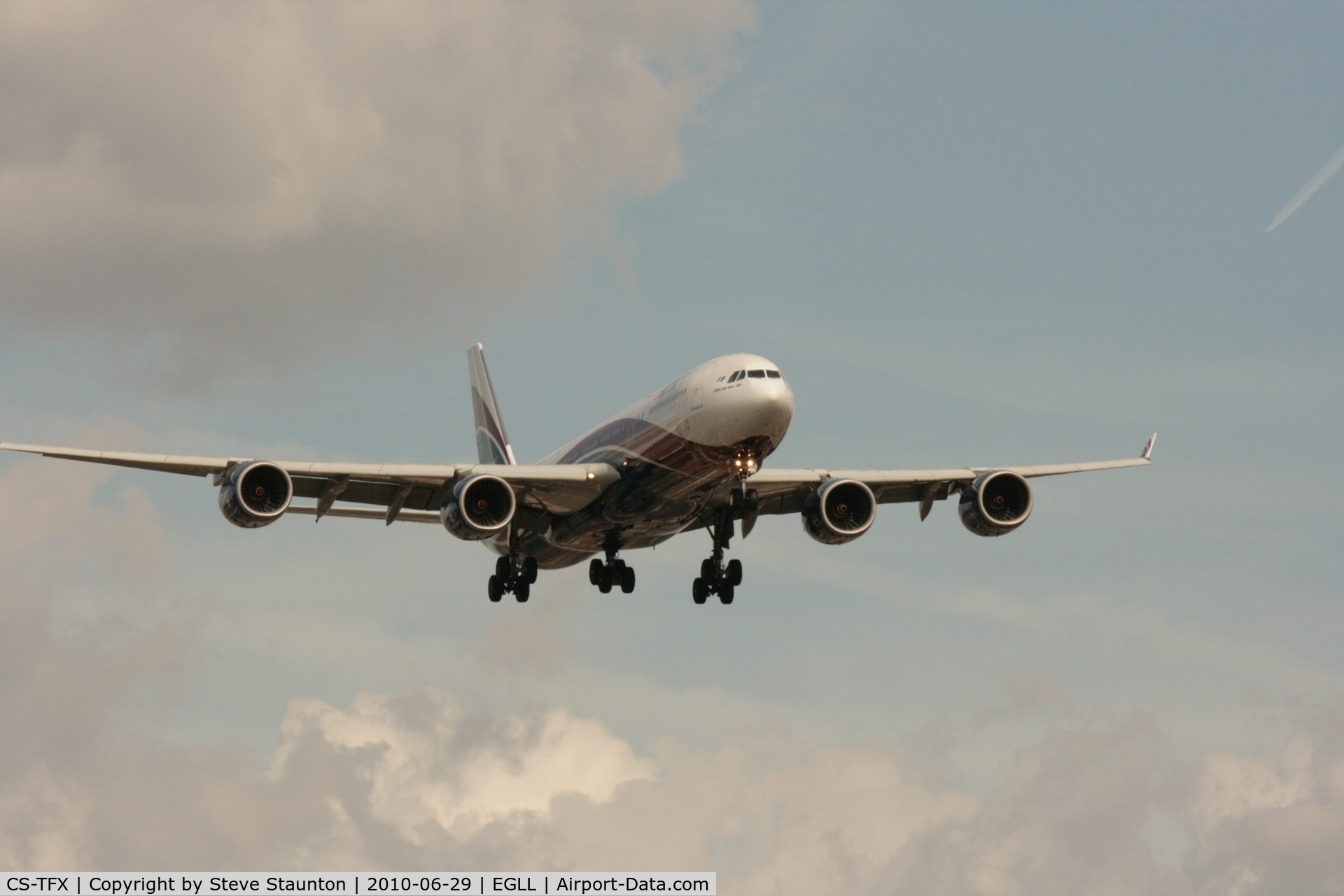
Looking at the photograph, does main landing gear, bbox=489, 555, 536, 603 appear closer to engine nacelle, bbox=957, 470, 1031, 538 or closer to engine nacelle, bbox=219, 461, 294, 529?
engine nacelle, bbox=219, 461, 294, 529

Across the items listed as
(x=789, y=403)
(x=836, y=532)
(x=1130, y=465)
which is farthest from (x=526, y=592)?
(x=1130, y=465)

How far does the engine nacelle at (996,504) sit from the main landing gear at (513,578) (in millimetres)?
14438

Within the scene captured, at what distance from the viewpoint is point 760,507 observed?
51.6m

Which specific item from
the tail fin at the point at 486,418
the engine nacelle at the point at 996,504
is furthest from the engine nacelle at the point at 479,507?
the tail fin at the point at 486,418

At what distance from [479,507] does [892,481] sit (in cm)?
1272

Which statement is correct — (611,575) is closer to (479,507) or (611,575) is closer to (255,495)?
(479,507)

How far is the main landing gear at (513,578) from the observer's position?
52.6 metres

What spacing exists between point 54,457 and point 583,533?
15.5m

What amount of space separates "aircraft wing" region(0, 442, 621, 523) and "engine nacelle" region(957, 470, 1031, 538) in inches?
430

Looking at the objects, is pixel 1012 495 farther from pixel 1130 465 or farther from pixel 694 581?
pixel 694 581

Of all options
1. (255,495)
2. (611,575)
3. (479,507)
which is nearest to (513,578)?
(611,575)

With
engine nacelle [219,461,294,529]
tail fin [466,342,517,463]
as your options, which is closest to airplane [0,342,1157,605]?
engine nacelle [219,461,294,529]

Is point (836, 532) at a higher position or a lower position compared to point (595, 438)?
lower

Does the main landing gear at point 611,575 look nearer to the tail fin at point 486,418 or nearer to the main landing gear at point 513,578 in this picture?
the main landing gear at point 513,578
